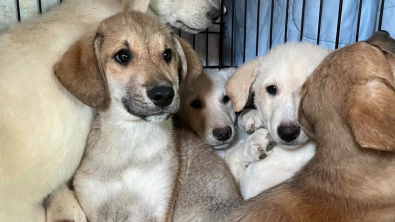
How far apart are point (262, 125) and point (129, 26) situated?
3.69 ft

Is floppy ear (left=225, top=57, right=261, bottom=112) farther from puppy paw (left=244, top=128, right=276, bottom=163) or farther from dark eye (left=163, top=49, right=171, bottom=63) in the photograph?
dark eye (left=163, top=49, right=171, bottom=63)

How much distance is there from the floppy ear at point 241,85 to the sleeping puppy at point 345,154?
2.25ft

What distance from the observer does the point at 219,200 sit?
2.24 metres

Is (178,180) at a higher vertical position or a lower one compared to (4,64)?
lower

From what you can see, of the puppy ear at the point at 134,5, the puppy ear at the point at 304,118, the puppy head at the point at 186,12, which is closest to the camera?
the puppy ear at the point at 304,118

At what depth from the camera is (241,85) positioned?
253 cm

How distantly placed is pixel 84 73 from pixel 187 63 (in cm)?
63

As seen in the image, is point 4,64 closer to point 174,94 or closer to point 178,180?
point 174,94

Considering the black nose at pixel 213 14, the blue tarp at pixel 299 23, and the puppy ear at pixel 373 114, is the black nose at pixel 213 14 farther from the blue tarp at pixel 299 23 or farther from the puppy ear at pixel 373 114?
the puppy ear at pixel 373 114

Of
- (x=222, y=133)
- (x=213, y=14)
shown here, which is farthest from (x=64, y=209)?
(x=213, y=14)

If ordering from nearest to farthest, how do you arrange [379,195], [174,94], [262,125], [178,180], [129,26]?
[379,195] → [174,94] → [129,26] → [178,180] → [262,125]

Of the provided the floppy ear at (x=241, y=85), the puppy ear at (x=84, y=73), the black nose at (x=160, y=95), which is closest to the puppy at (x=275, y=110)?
the floppy ear at (x=241, y=85)

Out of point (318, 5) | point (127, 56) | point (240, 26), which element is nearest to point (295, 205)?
point (127, 56)

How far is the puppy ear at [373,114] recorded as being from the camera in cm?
140
